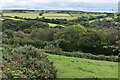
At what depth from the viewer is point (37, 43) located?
3148 centimetres

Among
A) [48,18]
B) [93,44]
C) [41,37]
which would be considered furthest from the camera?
[48,18]

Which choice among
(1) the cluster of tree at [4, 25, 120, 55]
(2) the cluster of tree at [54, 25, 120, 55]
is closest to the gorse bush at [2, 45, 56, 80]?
(1) the cluster of tree at [4, 25, 120, 55]

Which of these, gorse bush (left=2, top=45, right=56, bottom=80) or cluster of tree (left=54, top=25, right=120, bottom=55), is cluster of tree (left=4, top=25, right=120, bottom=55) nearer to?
cluster of tree (left=54, top=25, right=120, bottom=55)

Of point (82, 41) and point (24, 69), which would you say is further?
point (82, 41)

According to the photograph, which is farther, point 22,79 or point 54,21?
point 54,21

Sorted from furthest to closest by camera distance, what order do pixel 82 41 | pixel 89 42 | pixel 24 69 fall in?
1. pixel 82 41
2. pixel 89 42
3. pixel 24 69

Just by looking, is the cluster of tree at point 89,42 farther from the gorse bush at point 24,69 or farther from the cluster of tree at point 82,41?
the gorse bush at point 24,69

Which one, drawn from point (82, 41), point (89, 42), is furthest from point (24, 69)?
point (82, 41)

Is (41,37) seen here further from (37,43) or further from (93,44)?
(93,44)

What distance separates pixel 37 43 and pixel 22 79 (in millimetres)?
23712

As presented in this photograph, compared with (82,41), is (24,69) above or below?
above

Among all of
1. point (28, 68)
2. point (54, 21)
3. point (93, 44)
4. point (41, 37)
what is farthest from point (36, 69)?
point (54, 21)

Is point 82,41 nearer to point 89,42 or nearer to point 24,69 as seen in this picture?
point 89,42

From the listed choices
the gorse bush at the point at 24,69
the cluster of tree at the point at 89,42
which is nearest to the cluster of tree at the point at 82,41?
the cluster of tree at the point at 89,42
